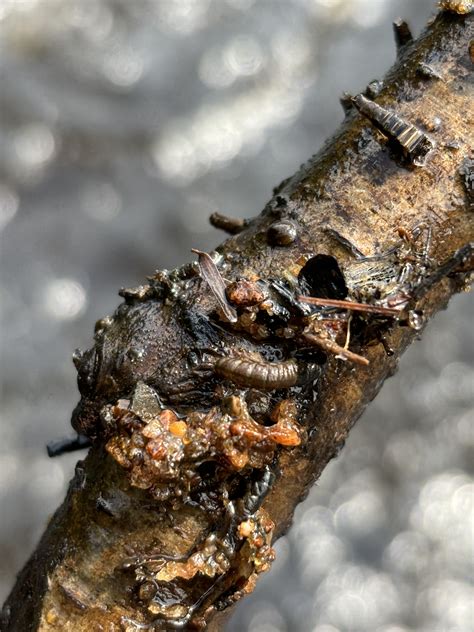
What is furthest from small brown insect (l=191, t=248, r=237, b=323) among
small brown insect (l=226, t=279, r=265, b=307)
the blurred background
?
the blurred background

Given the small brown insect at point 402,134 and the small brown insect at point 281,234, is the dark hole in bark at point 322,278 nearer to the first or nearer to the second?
the small brown insect at point 281,234

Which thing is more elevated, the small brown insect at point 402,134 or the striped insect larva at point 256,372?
the small brown insect at point 402,134

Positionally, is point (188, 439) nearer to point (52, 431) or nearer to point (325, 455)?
point (325, 455)

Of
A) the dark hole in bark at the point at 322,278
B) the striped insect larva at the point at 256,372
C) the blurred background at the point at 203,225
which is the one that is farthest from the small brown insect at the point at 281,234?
the blurred background at the point at 203,225

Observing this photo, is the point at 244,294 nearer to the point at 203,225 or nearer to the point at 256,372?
the point at 256,372

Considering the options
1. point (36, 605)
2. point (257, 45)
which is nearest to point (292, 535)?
point (36, 605)

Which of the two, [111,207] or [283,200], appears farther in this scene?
[111,207]
